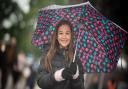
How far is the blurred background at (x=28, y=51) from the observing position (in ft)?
15.0

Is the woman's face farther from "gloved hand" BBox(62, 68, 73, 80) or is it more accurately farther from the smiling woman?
"gloved hand" BBox(62, 68, 73, 80)

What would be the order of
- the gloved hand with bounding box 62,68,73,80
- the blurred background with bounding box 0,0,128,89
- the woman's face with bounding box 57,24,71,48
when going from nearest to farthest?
the gloved hand with bounding box 62,68,73,80 < the woman's face with bounding box 57,24,71,48 < the blurred background with bounding box 0,0,128,89

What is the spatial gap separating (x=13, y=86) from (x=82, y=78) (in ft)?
22.3

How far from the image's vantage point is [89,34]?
14.5 feet

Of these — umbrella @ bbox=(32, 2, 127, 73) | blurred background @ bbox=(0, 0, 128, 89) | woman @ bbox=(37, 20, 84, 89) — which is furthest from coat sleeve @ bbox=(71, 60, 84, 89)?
blurred background @ bbox=(0, 0, 128, 89)

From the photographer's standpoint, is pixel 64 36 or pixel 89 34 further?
pixel 89 34

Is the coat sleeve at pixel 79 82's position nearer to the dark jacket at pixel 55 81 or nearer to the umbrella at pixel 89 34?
the dark jacket at pixel 55 81

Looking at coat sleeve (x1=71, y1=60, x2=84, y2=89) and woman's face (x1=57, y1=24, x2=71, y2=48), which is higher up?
woman's face (x1=57, y1=24, x2=71, y2=48)

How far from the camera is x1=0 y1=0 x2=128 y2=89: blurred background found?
4.58 metres

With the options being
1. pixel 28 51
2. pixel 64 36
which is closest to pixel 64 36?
pixel 64 36

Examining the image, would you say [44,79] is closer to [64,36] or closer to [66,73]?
[66,73]

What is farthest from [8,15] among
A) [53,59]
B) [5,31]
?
[53,59]

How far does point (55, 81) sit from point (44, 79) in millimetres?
71

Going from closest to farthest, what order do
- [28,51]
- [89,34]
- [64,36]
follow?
[64,36]
[89,34]
[28,51]
